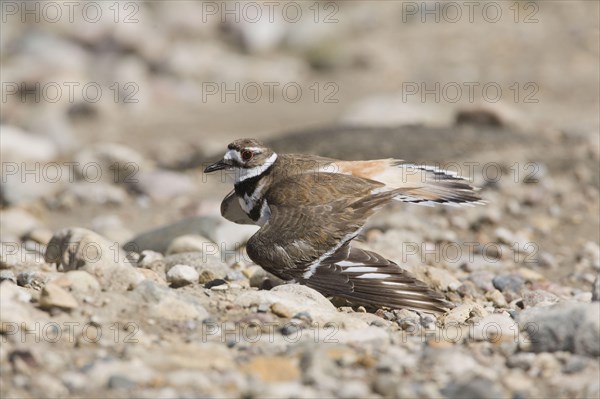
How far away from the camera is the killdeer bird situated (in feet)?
21.3

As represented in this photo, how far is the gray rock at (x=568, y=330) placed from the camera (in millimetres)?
5355

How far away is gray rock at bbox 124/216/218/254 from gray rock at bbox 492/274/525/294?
260 centimetres

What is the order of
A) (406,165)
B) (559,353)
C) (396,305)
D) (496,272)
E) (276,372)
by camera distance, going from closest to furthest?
(276,372)
(559,353)
(396,305)
(406,165)
(496,272)

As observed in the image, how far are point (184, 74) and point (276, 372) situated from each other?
45.1ft

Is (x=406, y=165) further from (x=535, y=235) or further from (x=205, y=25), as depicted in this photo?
(x=205, y=25)

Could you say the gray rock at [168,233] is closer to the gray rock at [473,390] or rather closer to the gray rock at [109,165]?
the gray rock at [109,165]

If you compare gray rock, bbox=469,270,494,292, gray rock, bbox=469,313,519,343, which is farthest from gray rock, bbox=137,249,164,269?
gray rock, bbox=469,313,519,343

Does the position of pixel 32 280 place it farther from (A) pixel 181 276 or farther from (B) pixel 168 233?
(B) pixel 168 233

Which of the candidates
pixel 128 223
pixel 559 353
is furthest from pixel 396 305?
pixel 128 223

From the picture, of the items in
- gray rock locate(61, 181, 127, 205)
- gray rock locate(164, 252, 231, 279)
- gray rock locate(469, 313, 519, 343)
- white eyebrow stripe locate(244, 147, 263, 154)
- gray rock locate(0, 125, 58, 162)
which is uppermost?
gray rock locate(0, 125, 58, 162)

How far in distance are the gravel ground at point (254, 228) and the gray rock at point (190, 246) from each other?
0.06ft

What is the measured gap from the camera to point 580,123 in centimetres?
1352

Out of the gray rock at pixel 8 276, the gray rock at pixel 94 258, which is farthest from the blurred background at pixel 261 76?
the gray rock at pixel 8 276

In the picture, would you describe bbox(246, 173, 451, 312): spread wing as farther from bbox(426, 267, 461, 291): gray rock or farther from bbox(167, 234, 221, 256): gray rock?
bbox(167, 234, 221, 256): gray rock
